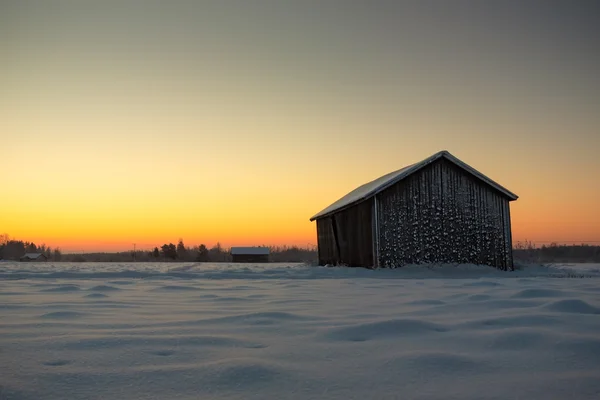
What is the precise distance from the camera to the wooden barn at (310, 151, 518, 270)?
585 inches

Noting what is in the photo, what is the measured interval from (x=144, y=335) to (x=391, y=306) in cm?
242

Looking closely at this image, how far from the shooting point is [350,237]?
1725cm

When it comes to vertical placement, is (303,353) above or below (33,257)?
above

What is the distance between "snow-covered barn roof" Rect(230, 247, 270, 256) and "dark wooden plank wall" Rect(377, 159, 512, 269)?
110 feet

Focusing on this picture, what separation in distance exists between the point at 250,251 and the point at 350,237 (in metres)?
32.1

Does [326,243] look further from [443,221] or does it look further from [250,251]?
[250,251]

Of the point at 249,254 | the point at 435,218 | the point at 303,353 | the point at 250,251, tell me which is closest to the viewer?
the point at 303,353

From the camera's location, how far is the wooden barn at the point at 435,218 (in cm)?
1485

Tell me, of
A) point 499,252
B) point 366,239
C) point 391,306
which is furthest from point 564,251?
point 391,306

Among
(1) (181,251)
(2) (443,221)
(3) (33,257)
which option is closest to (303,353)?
(2) (443,221)

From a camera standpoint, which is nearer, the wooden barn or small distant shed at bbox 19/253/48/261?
the wooden barn

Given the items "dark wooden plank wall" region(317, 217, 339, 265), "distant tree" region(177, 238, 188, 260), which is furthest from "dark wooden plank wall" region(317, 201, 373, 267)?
"distant tree" region(177, 238, 188, 260)

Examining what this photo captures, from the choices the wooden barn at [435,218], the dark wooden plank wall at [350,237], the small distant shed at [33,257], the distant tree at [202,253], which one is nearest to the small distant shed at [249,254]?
the distant tree at [202,253]

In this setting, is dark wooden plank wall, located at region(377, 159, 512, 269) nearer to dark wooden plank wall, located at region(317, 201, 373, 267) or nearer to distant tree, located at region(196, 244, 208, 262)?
dark wooden plank wall, located at region(317, 201, 373, 267)
